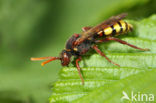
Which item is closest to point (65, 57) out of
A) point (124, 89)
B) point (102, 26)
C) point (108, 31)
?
point (102, 26)

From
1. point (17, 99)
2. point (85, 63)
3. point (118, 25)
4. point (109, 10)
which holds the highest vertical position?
point (109, 10)

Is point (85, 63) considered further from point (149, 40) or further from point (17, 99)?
point (17, 99)

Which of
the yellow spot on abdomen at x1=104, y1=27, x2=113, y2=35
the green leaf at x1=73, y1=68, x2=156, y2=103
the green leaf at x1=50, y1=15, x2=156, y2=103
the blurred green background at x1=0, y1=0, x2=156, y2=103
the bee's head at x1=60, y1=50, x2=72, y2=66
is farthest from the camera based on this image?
the blurred green background at x1=0, y1=0, x2=156, y2=103

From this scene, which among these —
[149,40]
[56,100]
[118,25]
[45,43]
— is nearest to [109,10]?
[118,25]

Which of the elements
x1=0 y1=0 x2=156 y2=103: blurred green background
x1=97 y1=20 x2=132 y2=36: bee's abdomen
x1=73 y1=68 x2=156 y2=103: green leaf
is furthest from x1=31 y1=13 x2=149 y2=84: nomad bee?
x1=73 y1=68 x2=156 y2=103: green leaf

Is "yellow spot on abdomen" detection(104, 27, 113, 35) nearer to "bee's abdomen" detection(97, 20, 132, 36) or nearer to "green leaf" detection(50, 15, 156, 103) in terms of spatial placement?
"bee's abdomen" detection(97, 20, 132, 36)

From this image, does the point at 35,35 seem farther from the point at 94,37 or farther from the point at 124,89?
the point at 124,89
